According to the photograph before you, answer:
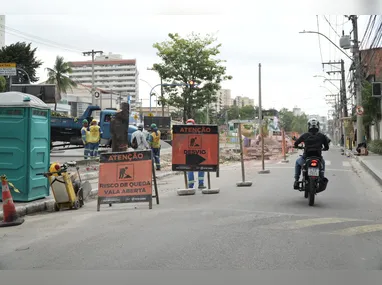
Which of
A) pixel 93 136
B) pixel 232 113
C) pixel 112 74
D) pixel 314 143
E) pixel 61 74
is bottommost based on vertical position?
pixel 314 143

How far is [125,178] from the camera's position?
930 cm

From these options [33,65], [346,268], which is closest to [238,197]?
[346,268]

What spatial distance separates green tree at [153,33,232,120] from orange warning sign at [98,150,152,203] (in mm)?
7627

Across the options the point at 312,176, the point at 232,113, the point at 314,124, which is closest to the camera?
the point at 312,176

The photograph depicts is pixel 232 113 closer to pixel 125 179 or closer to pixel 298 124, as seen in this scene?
pixel 125 179

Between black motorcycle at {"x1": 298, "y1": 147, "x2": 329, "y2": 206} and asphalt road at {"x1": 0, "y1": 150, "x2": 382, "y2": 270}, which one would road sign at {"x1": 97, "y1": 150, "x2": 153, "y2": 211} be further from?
black motorcycle at {"x1": 298, "y1": 147, "x2": 329, "y2": 206}

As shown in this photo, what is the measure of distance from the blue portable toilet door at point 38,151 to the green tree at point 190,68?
6884mm

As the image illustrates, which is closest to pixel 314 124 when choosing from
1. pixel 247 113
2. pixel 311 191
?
pixel 311 191

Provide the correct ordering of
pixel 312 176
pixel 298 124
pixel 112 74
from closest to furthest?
1. pixel 312 176
2. pixel 112 74
3. pixel 298 124

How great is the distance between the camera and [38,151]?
1002cm

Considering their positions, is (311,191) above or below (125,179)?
below

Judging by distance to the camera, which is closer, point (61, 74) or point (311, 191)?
point (311, 191)

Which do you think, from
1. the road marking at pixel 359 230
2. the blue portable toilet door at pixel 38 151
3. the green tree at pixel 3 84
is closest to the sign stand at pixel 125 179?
the blue portable toilet door at pixel 38 151

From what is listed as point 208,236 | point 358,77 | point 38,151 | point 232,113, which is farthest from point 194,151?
point 232,113
